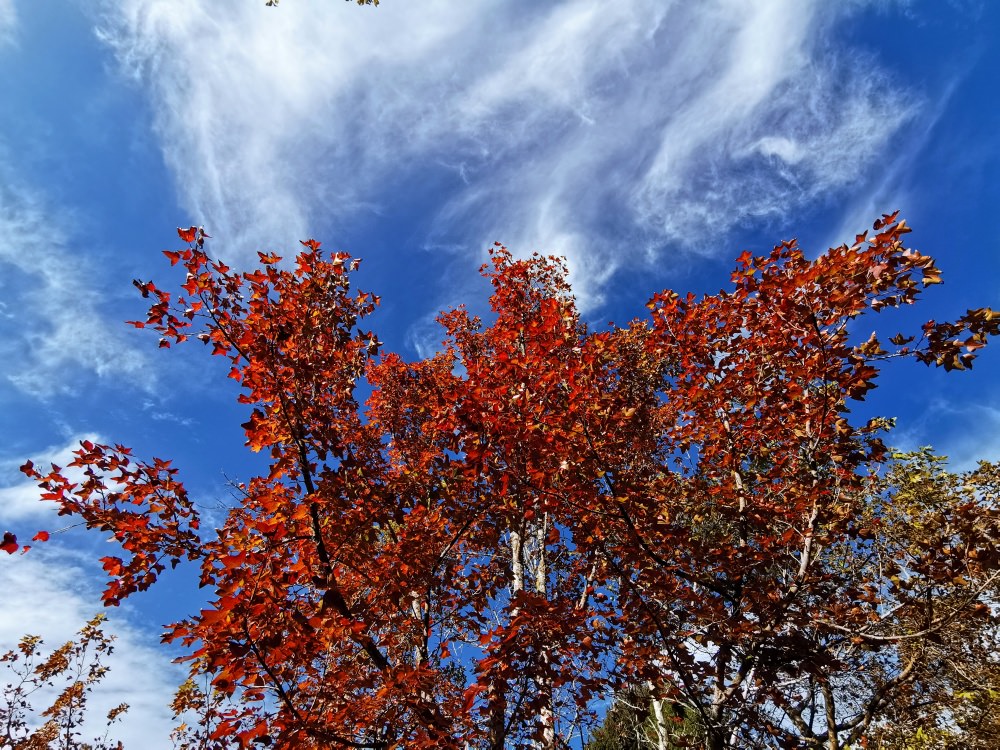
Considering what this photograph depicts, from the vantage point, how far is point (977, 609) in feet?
16.7

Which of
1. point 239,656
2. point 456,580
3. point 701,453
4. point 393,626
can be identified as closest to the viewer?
point 239,656

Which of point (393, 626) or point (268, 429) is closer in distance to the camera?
point (268, 429)

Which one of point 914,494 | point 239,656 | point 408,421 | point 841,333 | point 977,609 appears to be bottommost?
point 239,656

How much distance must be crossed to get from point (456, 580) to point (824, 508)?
6258 mm

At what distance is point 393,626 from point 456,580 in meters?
1.61

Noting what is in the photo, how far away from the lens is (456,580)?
9.76m

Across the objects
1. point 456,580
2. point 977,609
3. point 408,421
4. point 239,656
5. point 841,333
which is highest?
point 408,421

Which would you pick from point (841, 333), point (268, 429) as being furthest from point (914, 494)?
point (268, 429)

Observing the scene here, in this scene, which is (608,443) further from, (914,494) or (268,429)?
(914,494)

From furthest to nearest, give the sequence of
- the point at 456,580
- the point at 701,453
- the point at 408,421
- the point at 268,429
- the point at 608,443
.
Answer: the point at 408,421 → the point at 456,580 → the point at 701,453 → the point at 608,443 → the point at 268,429

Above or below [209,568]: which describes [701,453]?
above

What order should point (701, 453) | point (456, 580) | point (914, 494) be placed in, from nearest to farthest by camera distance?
point (701, 453)
point (456, 580)
point (914, 494)

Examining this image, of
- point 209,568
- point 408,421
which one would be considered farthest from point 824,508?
point 408,421

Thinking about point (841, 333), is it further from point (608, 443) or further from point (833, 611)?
point (833, 611)
